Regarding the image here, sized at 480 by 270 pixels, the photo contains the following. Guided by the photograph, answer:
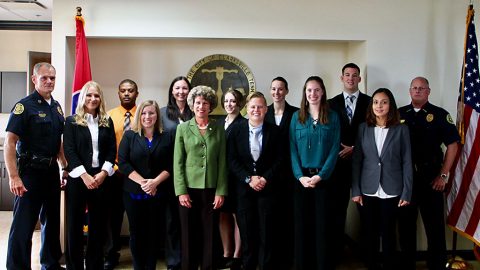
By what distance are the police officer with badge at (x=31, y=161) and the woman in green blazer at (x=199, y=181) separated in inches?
38.2

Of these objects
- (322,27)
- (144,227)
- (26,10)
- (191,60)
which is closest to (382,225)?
(144,227)

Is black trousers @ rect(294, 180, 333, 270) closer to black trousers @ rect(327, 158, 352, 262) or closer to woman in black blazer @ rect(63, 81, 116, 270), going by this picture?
black trousers @ rect(327, 158, 352, 262)

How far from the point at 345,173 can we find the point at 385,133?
0.62m

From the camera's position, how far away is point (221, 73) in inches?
183

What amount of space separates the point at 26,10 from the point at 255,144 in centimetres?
439

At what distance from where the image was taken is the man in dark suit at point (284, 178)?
3.54 m

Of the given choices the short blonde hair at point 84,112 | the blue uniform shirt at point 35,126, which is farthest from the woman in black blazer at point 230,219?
the blue uniform shirt at point 35,126

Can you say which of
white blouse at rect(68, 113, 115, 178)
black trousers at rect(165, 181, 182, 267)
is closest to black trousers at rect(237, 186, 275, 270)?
black trousers at rect(165, 181, 182, 267)

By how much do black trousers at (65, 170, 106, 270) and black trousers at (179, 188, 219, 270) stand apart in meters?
0.63

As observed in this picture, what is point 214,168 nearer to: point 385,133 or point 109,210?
point 109,210

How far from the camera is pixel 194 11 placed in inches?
167

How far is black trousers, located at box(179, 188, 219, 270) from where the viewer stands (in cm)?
323

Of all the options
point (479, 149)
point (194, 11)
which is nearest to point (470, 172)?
point (479, 149)

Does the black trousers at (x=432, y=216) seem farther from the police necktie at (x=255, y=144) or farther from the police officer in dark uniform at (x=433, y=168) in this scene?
the police necktie at (x=255, y=144)
